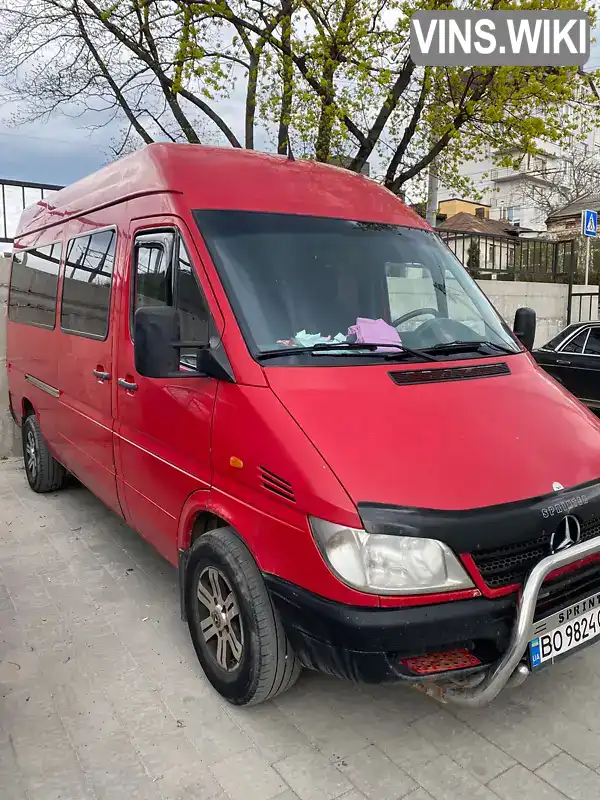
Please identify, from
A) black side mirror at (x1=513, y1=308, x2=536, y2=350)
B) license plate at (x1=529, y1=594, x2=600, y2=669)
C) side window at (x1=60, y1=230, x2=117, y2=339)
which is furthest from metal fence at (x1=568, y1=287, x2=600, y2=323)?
license plate at (x1=529, y1=594, x2=600, y2=669)

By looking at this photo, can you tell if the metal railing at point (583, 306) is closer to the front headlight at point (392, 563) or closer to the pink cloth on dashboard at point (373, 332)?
the pink cloth on dashboard at point (373, 332)

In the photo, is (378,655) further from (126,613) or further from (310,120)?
(310,120)

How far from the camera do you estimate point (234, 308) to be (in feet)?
9.61

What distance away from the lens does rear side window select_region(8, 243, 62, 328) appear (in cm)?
531

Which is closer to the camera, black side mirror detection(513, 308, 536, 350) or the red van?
the red van

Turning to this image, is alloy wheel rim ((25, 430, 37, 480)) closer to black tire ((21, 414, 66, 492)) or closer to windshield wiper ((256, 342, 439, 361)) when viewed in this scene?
black tire ((21, 414, 66, 492))

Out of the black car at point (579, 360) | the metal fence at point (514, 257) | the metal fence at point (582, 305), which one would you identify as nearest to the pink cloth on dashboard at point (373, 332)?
the black car at point (579, 360)

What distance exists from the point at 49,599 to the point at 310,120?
1018cm


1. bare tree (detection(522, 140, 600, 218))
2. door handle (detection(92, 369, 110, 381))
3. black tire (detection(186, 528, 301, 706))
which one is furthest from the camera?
bare tree (detection(522, 140, 600, 218))

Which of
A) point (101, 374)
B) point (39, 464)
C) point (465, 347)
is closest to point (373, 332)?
point (465, 347)

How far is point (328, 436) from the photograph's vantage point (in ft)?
8.17

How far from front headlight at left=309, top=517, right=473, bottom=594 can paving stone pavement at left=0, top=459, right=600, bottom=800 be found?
2.82ft

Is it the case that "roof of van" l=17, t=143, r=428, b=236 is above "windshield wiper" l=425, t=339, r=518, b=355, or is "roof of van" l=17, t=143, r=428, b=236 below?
above

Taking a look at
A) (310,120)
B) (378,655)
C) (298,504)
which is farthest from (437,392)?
(310,120)
